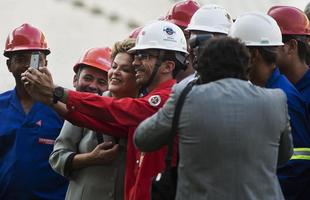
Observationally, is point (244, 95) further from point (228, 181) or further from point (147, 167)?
point (147, 167)

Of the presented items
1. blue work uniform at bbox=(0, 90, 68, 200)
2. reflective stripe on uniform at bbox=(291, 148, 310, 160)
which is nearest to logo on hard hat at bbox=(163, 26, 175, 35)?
reflective stripe on uniform at bbox=(291, 148, 310, 160)

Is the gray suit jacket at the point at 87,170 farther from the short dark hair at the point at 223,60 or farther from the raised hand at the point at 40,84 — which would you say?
the short dark hair at the point at 223,60

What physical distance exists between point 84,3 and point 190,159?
10.8 meters

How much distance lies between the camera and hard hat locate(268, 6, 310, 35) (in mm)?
6441

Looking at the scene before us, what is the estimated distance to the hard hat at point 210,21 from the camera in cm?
666

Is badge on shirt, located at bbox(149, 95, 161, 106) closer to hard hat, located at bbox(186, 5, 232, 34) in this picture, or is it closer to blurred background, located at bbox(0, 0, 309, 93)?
hard hat, located at bbox(186, 5, 232, 34)

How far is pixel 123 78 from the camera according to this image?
6305 millimetres

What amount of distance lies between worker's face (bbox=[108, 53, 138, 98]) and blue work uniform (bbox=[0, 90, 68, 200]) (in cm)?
96

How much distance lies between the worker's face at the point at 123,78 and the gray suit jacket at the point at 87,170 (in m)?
0.27

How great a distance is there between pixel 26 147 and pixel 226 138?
2375 mm

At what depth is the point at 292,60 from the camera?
6328 millimetres

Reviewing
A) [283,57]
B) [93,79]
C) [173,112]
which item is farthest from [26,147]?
[173,112]

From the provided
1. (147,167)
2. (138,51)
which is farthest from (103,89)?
(147,167)

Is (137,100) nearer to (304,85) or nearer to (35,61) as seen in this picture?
(35,61)
